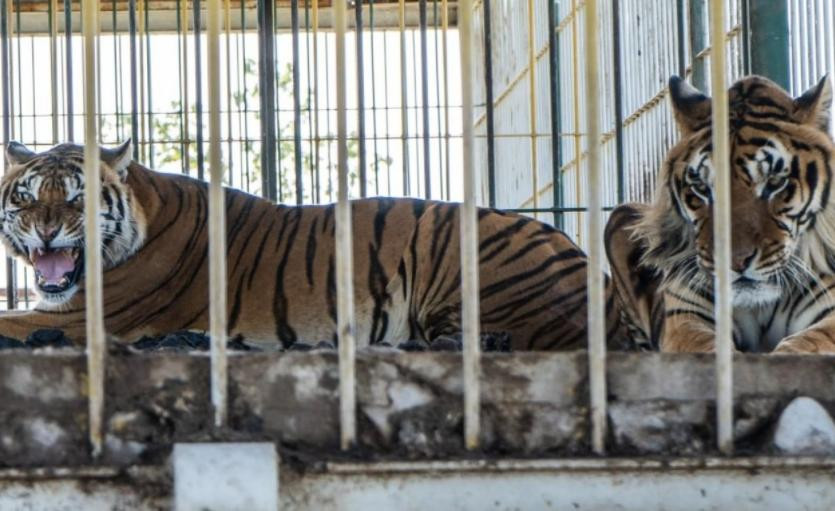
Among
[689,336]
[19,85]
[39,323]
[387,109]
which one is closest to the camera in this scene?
[689,336]

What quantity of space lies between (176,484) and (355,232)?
2727 mm

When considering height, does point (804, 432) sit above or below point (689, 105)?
below

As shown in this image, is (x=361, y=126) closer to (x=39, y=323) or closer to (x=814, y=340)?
(x=814, y=340)

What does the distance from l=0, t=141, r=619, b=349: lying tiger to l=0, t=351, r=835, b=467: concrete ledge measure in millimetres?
2045

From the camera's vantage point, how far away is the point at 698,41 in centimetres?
525

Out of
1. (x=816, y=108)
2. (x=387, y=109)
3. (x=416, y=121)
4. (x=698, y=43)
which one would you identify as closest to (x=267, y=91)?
(x=698, y=43)

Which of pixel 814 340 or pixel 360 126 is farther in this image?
pixel 814 340

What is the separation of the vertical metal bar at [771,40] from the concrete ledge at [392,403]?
2.29m

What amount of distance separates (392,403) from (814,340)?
1.15 meters

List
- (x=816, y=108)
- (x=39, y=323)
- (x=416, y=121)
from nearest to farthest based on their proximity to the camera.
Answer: (x=816, y=108), (x=39, y=323), (x=416, y=121)

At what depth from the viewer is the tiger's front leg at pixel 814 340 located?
2928 millimetres

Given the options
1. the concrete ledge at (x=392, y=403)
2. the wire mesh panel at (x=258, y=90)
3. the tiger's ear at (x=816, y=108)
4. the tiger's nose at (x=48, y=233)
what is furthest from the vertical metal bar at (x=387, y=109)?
the concrete ledge at (x=392, y=403)

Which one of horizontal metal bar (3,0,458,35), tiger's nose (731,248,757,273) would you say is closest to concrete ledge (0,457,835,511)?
tiger's nose (731,248,757,273)

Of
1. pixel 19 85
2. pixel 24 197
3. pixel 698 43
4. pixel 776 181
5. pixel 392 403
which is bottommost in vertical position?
pixel 392 403
